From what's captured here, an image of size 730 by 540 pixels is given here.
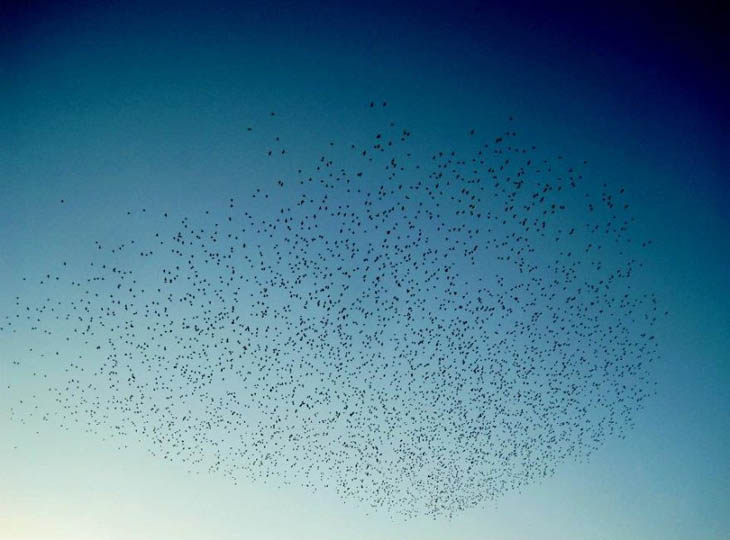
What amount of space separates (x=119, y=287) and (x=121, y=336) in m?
1.29

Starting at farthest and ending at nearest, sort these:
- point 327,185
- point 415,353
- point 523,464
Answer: point 523,464
point 415,353
point 327,185

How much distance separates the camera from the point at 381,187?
1044cm

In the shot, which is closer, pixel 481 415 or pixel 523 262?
pixel 523 262

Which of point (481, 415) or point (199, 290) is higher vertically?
point (199, 290)

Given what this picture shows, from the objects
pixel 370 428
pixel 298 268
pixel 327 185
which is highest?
pixel 327 185

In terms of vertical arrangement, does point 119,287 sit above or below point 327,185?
below

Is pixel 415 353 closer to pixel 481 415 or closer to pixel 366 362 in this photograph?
pixel 366 362

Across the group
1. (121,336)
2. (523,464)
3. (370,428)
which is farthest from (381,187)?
(523,464)

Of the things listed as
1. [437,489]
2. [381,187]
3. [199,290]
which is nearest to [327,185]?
[381,187]

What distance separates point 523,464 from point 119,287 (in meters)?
12.0

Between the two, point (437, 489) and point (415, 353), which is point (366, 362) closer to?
point (415, 353)

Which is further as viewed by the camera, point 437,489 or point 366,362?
point 437,489

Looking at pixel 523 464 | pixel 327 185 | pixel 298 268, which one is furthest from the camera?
pixel 523 464

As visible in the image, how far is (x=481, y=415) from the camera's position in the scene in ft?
40.8
